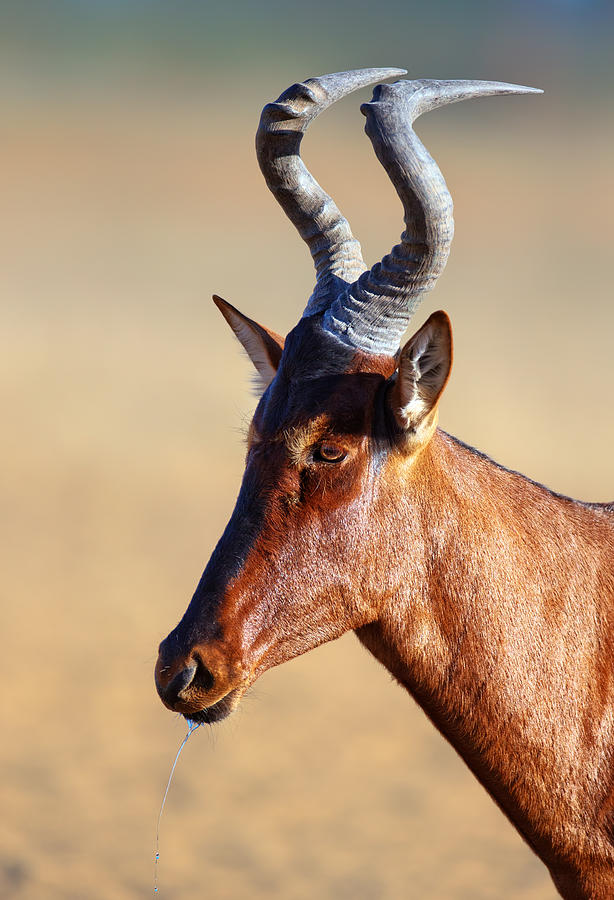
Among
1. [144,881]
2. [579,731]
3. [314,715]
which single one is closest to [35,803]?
[144,881]

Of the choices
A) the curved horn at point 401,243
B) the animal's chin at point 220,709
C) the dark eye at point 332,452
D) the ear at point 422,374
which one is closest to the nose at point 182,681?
the animal's chin at point 220,709

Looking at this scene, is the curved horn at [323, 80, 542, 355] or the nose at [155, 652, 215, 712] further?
the curved horn at [323, 80, 542, 355]

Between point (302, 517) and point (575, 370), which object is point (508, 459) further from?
point (302, 517)

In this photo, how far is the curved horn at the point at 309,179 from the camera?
5.05m

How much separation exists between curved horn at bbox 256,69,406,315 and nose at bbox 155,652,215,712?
70.9 inches

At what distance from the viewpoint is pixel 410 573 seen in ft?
14.7

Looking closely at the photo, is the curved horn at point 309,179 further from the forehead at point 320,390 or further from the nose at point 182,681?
the nose at point 182,681

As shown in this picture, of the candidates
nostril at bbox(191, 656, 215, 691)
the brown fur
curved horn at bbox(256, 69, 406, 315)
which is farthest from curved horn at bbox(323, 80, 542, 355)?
nostril at bbox(191, 656, 215, 691)

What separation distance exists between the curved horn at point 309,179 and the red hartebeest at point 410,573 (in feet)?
1.05

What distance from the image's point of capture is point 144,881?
10.1m

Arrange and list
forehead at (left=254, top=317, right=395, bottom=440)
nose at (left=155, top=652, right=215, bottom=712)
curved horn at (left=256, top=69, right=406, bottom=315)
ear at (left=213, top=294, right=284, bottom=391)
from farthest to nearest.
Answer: ear at (left=213, top=294, right=284, bottom=391)
curved horn at (left=256, top=69, right=406, bottom=315)
forehead at (left=254, top=317, right=395, bottom=440)
nose at (left=155, top=652, right=215, bottom=712)

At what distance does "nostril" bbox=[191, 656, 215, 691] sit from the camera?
162 inches

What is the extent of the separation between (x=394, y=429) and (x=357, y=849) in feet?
24.1

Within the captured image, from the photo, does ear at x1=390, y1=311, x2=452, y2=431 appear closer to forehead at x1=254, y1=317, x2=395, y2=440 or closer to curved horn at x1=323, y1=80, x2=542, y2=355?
forehead at x1=254, y1=317, x2=395, y2=440
